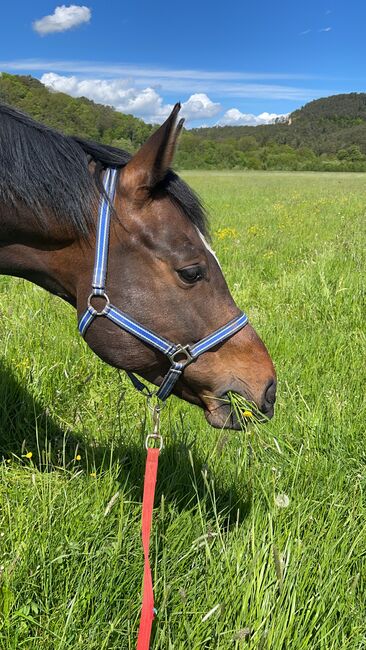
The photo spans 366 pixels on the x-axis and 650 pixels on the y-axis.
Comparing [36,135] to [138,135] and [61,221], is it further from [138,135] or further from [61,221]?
[138,135]

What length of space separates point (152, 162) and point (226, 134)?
18121cm

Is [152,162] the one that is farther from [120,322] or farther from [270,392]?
[270,392]

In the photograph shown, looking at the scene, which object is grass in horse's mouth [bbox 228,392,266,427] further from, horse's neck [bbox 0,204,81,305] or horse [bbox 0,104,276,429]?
horse's neck [bbox 0,204,81,305]

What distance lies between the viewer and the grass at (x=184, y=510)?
175 cm

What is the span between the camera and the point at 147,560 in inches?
66.4

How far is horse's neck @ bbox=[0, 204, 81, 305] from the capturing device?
7.06ft

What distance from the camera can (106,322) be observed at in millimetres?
2082

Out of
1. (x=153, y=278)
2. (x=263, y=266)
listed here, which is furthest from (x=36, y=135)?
(x=263, y=266)

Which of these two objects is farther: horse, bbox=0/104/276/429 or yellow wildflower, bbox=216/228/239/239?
yellow wildflower, bbox=216/228/239/239

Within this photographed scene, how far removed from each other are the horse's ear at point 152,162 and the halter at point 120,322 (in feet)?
0.26

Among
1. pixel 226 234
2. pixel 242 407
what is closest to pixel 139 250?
pixel 242 407

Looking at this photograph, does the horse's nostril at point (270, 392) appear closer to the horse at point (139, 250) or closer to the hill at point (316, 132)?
the horse at point (139, 250)

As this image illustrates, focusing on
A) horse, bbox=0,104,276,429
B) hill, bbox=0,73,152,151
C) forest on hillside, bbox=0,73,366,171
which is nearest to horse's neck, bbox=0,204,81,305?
horse, bbox=0,104,276,429

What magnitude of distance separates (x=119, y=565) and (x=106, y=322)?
97 centimetres
